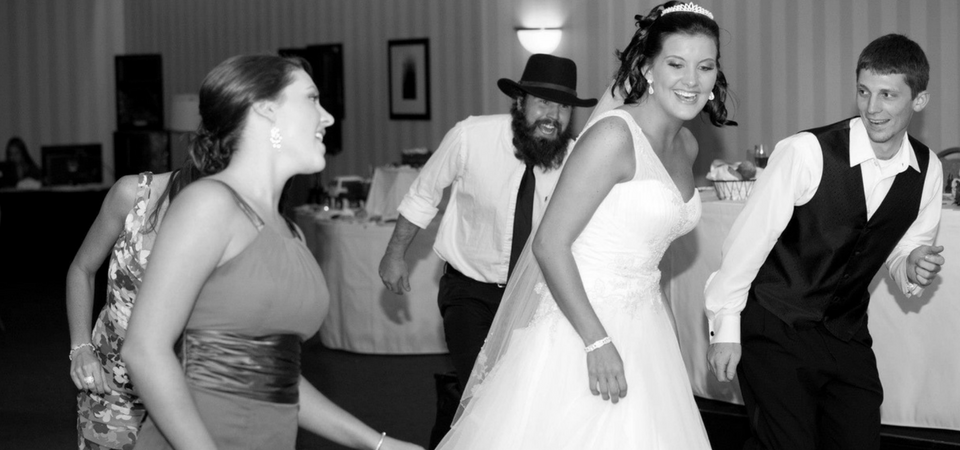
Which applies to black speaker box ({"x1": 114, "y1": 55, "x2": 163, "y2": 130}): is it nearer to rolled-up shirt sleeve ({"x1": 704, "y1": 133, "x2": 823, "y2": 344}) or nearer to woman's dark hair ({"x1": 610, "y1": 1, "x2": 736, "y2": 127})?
woman's dark hair ({"x1": 610, "y1": 1, "x2": 736, "y2": 127})

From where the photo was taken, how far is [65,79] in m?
13.8

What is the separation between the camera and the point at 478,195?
3.96 meters

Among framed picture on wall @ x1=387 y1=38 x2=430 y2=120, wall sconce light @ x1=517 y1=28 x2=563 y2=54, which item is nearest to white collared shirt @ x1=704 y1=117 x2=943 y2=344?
wall sconce light @ x1=517 y1=28 x2=563 y2=54

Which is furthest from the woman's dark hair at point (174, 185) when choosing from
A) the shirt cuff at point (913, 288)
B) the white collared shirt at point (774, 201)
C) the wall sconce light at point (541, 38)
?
the wall sconce light at point (541, 38)

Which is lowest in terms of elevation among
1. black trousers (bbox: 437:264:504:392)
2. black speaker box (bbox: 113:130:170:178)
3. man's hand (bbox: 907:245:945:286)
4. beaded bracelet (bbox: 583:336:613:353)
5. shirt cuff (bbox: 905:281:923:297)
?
black trousers (bbox: 437:264:504:392)

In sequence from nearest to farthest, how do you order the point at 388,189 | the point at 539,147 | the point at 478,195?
the point at 539,147 → the point at 478,195 → the point at 388,189

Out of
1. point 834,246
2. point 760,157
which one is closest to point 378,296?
point 760,157

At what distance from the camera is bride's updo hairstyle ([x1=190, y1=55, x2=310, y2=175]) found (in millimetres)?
1793

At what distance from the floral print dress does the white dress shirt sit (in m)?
1.59

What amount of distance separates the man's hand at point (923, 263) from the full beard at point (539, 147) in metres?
1.25

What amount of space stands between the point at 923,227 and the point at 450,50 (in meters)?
7.05

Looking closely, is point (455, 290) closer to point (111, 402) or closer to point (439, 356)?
point (111, 402)

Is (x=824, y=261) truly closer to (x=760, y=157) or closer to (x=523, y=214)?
(x=523, y=214)

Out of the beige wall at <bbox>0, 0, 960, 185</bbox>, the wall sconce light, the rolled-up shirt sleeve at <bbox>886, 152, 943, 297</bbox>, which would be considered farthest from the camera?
the wall sconce light
